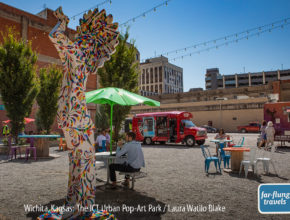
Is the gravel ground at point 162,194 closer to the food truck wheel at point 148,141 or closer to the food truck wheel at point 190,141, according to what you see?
the food truck wheel at point 190,141

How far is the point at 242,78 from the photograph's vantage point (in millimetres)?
95000

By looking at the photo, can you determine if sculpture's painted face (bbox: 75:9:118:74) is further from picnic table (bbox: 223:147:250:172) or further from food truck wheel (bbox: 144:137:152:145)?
food truck wheel (bbox: 144:137:152:145)

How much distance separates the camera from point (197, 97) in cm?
4453

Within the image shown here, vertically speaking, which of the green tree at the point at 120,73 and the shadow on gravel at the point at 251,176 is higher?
the green tree at the point at 120,73

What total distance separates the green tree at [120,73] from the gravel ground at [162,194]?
631cm

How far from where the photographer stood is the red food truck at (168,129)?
1778 centimetres

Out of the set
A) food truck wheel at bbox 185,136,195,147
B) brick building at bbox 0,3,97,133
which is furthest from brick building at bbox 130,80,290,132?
food truck wheel at bbox 185,136,195,147

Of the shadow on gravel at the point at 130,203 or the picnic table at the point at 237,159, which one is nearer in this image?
the shadow on gravel at the point at 130,203

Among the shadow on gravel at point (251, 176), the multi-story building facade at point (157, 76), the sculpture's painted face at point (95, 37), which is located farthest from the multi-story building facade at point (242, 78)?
the sculpture's painted face at point (95, 37)

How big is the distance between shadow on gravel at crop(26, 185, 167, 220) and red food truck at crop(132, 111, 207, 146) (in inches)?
491

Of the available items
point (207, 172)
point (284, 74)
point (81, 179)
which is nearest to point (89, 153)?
point (81, 179)

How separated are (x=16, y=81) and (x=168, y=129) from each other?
11.1 metres

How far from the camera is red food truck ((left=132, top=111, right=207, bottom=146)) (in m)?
17.8

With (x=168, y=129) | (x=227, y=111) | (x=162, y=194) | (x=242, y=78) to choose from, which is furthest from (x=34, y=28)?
(x=242, y=78)
